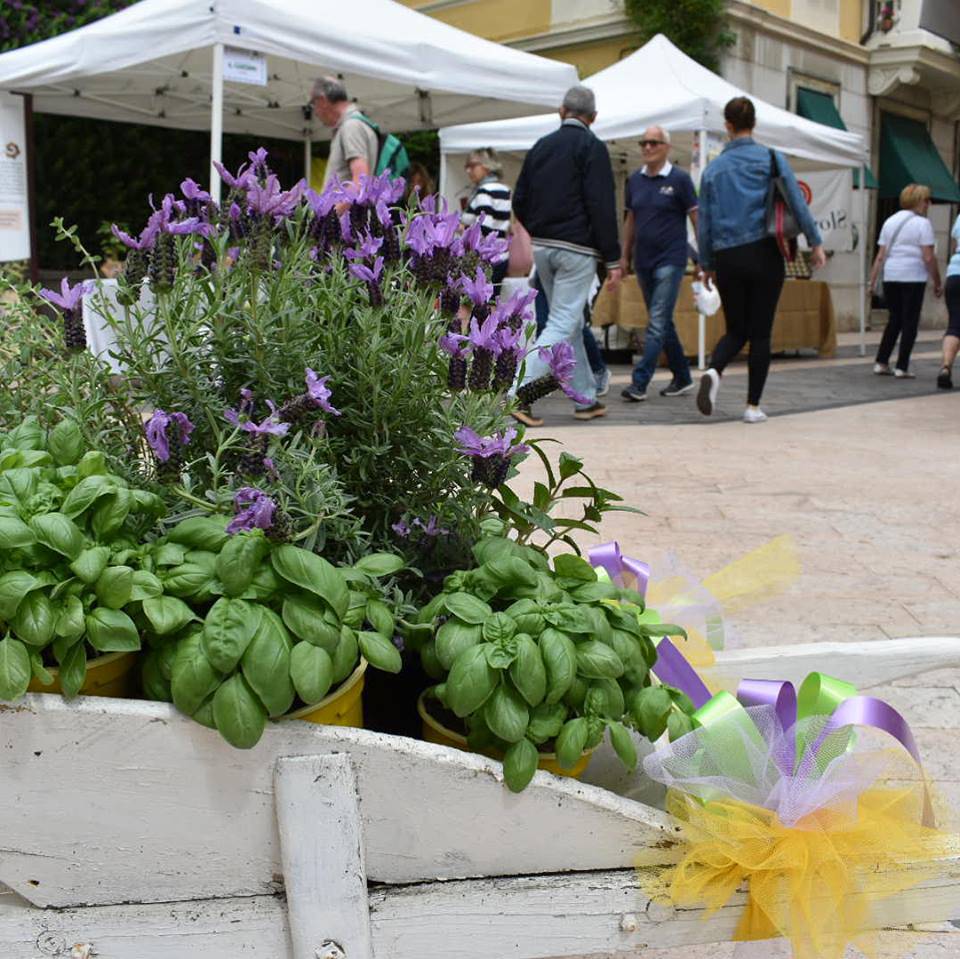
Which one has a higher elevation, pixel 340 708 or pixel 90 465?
pixel 90 465

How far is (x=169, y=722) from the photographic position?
112 cm

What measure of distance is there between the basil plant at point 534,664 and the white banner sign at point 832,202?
47.8 feet

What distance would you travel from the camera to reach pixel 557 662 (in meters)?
1.20

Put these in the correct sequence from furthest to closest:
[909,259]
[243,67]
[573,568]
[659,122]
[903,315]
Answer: [903,315] < [909,259] < [659,122] < [243,67] < [573,568]

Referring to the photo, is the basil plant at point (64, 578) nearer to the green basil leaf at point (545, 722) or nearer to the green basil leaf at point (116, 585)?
the green basil leaf at point (116, 585)

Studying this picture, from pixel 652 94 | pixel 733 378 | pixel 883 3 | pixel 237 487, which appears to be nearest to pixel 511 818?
pixel 237 487

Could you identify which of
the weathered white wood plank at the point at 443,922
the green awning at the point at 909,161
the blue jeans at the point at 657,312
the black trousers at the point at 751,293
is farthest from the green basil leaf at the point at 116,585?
the green awning at the point at 909,161

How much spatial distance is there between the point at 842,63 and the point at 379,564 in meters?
20.8

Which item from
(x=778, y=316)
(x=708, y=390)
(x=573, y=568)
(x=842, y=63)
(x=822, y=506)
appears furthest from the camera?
(x=842, y=63)

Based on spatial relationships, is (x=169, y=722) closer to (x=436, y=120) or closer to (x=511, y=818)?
(x=511, y=818)

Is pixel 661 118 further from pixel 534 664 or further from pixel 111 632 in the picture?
pixel 111 632

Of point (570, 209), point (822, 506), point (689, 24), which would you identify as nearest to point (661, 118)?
point (570, 209)

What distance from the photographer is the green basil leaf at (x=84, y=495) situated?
1.21 meters

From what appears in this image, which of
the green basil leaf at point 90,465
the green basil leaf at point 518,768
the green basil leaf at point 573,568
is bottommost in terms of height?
the green basil leaf at point 518,768
